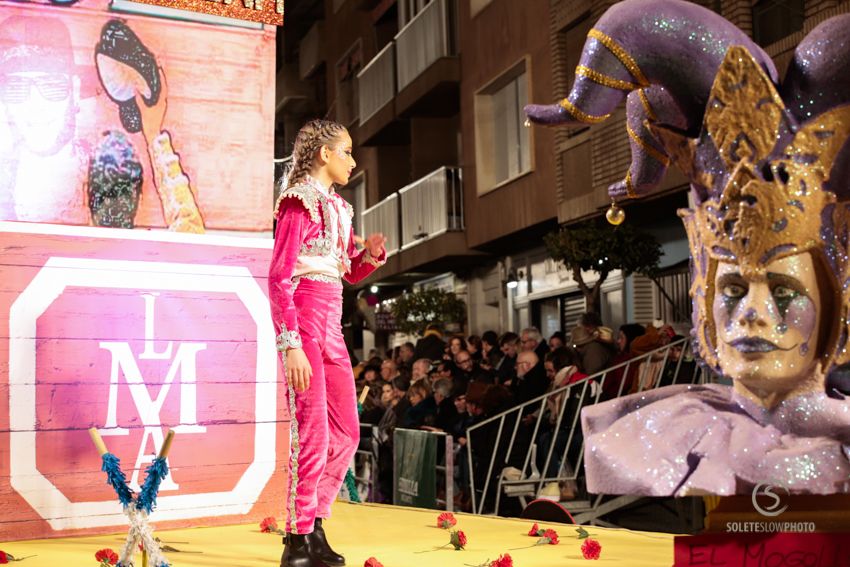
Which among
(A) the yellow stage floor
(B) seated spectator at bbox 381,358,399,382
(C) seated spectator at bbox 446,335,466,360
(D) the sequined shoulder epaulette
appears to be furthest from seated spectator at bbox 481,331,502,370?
(D) the sequined shoulder epaulette

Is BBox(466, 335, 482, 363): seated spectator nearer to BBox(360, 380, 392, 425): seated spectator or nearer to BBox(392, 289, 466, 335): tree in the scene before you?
BBox(360, 380, 392, 425): seated spectator

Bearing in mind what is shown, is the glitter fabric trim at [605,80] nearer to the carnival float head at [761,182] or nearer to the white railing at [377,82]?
the carnival float head at [761,182]

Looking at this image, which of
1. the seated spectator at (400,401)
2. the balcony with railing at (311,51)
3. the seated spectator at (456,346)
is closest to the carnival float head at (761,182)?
the seated spectator at (400,401)

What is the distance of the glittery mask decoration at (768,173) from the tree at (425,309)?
14.7 metres

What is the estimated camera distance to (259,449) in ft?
18.4

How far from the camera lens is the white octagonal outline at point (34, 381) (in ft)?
16.5

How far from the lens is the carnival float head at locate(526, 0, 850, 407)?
2.61 metres

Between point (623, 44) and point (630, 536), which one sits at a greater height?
point (623, 44)

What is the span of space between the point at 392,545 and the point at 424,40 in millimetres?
14271

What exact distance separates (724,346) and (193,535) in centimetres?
313

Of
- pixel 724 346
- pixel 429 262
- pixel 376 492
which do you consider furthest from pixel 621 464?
pixel 429 262

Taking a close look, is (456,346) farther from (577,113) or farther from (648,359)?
(577,113)

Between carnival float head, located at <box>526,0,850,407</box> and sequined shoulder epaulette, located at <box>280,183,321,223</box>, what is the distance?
1582 millimetres

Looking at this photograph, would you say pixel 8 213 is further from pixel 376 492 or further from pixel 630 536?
pixel 376 492
